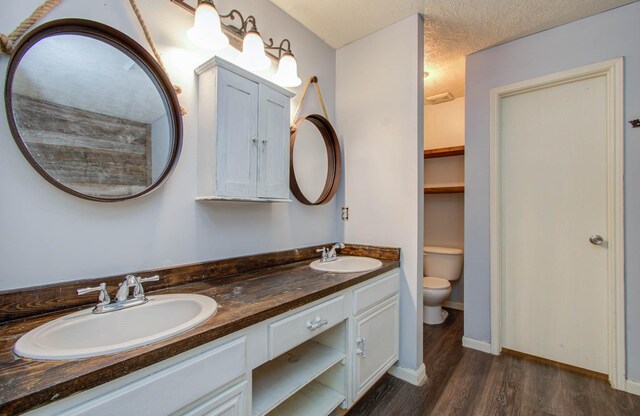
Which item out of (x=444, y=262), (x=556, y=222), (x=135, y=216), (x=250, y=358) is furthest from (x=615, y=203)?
(x=135, y=216)

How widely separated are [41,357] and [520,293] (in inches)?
106

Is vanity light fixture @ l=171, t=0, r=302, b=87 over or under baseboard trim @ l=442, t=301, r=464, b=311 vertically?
over

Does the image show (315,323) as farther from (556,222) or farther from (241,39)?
(556,222)

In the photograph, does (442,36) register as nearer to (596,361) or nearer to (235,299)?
(235,299)

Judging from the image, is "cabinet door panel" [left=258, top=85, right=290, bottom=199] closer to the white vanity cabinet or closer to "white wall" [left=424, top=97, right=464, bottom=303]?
the white vanity cabinet

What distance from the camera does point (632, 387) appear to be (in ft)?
5.67

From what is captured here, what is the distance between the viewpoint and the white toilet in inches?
106

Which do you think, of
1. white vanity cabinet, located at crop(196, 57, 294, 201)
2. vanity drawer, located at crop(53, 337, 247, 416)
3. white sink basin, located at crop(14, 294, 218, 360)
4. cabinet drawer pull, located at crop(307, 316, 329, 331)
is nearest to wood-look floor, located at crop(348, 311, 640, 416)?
cabinet drawer pull, located at crop(307, 316, 329, 331)

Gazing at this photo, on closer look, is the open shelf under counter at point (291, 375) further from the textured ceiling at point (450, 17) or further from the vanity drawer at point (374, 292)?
the textured ceiling at point (450, 17)

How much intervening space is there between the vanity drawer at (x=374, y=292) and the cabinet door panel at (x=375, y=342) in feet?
0.14

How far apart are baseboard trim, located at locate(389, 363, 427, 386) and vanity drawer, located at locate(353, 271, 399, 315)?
1.71 ft

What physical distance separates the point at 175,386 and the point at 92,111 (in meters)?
1.00

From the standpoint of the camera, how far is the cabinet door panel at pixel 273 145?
1.49m

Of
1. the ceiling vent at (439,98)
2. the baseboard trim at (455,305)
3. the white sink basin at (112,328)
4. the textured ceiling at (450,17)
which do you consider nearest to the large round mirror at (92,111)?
the white sink basin at (112,328)
